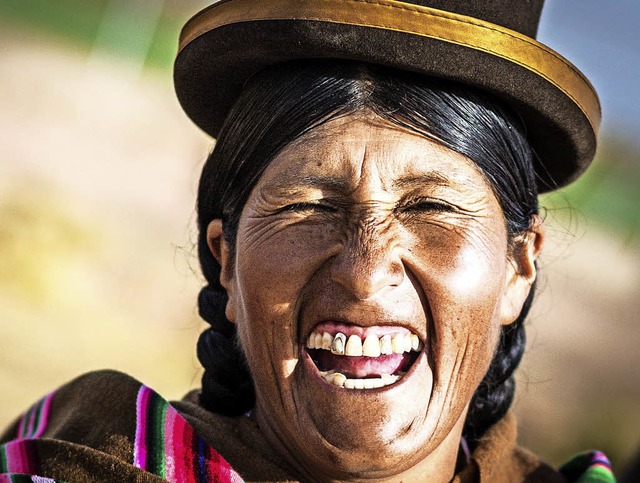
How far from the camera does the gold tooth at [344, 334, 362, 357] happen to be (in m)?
2.69

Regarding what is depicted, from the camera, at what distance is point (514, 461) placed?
134 inches

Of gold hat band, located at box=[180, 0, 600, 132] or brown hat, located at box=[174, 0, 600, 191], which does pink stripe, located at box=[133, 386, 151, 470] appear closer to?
brown hat, located at box=[174, 0, 600, 191]

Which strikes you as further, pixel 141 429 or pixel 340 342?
pixel 141 429

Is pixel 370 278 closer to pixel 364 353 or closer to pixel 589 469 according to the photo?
pixel 364 353

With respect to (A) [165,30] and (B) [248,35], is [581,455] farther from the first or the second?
(A) [165,30]

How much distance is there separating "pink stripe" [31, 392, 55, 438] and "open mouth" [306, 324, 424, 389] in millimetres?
1008

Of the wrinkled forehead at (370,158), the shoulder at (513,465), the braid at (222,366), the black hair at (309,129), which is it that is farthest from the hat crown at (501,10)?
the shoulder at (513,465)

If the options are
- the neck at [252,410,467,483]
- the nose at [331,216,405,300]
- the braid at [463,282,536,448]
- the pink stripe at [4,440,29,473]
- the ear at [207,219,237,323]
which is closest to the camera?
the nose at [331,216,405,300]

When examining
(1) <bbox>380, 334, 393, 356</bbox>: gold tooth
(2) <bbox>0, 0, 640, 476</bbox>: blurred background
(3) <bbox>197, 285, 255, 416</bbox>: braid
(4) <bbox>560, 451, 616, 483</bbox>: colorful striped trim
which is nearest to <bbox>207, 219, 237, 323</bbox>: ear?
(3) <bbox>197, 285, 255, 416</bbox>: braid

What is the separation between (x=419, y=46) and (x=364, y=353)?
0.87 metres

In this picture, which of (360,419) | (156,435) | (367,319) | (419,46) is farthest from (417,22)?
(156,435)

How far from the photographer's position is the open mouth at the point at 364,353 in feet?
8.84

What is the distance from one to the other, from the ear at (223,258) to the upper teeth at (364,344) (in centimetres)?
43

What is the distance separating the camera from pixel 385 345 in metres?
2.71
